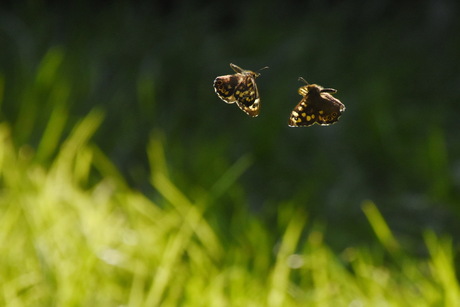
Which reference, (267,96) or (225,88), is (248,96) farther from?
(267,96)

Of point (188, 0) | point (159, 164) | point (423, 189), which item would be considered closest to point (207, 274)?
point (159, 164)

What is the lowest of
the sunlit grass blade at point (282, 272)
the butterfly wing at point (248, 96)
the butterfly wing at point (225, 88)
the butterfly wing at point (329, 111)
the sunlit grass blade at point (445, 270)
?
the sunlit grass blade at point (445, 270)

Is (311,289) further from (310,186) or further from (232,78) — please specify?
(232,78)

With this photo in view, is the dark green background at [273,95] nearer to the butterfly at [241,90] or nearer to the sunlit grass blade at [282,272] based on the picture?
the sunlit grass blade at [282,272]

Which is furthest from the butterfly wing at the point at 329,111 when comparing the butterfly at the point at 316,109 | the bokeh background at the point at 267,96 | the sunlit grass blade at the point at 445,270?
the bokeh background at the point at 267,96

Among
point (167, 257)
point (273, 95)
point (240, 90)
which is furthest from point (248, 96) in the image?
point (273, 95)
